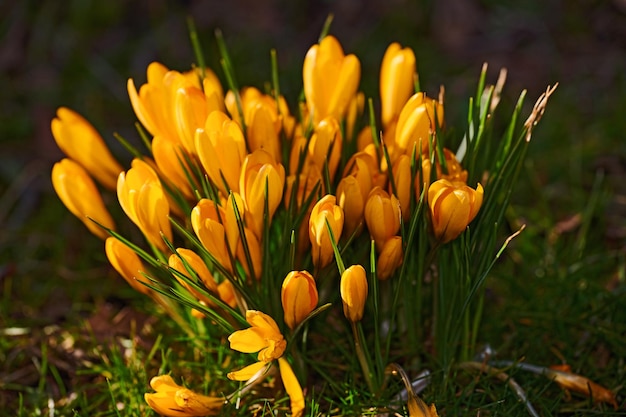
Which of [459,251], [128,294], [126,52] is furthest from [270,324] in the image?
[126,52]

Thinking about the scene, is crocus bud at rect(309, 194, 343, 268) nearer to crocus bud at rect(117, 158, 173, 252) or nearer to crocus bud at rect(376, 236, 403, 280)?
crocus bud at rect(376, 236, 403, 280)

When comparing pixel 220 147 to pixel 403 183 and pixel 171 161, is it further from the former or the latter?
pixel 403 183

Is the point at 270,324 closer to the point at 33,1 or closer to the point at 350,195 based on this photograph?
the point at 350,195

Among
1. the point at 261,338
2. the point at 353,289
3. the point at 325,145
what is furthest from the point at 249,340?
the point at 325,145

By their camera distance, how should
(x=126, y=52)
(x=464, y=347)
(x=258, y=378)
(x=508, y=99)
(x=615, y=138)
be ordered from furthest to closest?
(x=126, y=52)
(x=508, y=99)
(x=615, y=138)
(x=464, y=347)
(x=258, y=378)

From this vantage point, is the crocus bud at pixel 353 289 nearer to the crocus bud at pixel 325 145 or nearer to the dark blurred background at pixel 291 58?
the crocus bud at pixel 325 145

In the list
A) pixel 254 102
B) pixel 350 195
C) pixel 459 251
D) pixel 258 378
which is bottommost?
pixel 258 378

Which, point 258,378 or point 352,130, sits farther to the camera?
point 352,130
